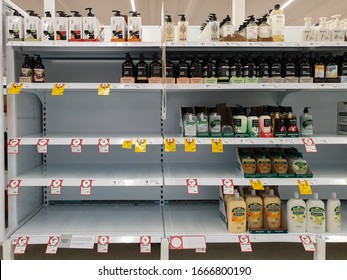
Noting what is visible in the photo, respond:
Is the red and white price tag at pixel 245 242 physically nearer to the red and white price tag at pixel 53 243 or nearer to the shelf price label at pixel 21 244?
the red and white price tag at pixel 53 243

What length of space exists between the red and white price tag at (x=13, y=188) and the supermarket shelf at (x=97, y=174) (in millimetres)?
33

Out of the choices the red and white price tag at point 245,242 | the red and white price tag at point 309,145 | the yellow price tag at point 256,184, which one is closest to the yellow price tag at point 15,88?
the yellow price tag at point 256,184

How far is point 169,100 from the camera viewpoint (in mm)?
3072

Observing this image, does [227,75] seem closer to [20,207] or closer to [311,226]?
[311,226]

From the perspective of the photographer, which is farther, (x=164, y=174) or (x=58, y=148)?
(x=58, y=148)

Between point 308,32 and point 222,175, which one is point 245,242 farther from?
point 308,32

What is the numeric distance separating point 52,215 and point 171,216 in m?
1.00

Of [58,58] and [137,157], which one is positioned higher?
[58,58]

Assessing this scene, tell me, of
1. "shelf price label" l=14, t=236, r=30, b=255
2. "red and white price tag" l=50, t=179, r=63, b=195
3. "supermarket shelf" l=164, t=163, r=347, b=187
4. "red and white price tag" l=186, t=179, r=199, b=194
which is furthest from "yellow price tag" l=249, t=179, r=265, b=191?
"shelf price label" l=14, t=236, r=30, b=255

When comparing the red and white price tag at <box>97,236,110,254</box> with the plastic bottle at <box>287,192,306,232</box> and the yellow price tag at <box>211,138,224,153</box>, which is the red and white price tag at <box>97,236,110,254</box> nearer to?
the yellow price tag at <box>211,138,224,153</box>

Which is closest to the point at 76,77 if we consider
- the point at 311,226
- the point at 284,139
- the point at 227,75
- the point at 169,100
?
the point at 169,100

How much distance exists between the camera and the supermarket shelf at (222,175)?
2.44 meters

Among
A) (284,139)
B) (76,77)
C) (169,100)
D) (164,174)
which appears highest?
(76,77)

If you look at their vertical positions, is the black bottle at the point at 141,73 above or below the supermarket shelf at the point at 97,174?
above
